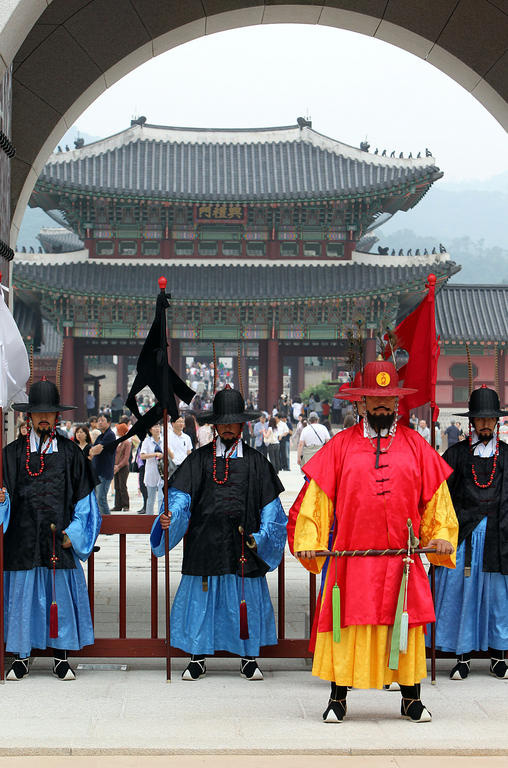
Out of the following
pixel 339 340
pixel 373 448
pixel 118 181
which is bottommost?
pixel 373 448

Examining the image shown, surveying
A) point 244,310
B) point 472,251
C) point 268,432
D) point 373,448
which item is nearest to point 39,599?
point 373,448

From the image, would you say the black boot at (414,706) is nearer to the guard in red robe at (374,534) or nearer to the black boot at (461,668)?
the guard in red robe at (374,534)

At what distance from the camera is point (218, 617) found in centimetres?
523

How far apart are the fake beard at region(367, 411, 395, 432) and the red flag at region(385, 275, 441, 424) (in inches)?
26.9

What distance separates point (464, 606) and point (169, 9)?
508 centimetres

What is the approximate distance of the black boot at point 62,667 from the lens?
17.0 feet

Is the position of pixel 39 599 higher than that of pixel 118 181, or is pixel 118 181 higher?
pixel 118 181

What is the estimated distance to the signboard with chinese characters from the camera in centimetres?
3069

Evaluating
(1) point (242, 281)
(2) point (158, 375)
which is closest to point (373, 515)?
(2) point (158, 375)

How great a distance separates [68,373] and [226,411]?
81.7ft

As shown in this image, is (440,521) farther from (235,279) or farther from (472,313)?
(472,313)

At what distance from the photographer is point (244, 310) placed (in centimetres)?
3030

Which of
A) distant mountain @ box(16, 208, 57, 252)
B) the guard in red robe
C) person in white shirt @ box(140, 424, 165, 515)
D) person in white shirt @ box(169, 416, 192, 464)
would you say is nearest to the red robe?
the guard in red robe

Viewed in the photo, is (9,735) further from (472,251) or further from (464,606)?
(472,251)
